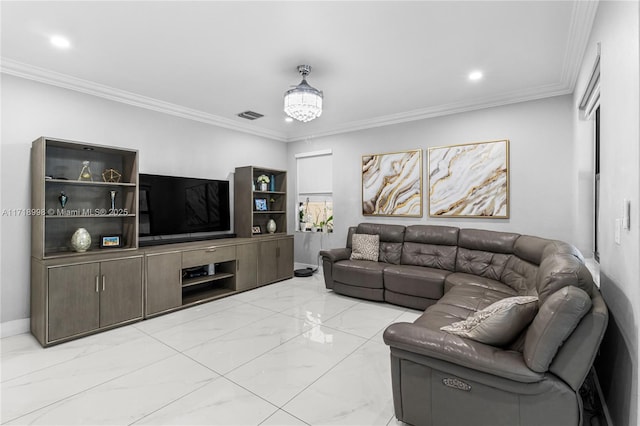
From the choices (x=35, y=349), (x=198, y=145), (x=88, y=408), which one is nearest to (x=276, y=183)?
(x=198, y=145)

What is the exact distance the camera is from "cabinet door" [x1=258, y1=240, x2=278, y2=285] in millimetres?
4938

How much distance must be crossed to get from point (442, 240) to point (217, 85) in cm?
349

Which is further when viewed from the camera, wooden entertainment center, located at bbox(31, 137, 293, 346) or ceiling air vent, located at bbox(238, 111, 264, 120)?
ceiling air vent, located at bbox(238, 111, 264, 120)

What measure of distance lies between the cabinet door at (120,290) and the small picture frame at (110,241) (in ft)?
1.20

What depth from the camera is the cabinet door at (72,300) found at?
291 centimetres

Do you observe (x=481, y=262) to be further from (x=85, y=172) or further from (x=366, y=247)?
(x=85, y=172)

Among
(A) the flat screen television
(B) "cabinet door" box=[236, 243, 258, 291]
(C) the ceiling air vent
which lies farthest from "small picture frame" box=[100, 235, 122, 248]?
(C) the ceiling air vent

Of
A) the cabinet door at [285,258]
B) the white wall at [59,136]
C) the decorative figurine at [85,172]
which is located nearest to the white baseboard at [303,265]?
the cabinet door at [285,258]

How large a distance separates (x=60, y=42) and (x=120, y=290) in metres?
2.40

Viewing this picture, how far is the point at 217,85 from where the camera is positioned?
12.1ft

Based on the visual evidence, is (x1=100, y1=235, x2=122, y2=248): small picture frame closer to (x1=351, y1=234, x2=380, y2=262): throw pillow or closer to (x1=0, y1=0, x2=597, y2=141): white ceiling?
(x1=0, y1=0, x2=597, y2=141): white ceiling

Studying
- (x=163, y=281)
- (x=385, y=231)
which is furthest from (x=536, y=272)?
(x=163, y=281)

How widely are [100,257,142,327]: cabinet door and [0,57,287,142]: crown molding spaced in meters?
2.01

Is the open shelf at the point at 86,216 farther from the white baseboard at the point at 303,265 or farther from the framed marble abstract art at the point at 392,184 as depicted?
the framed marble abstract art at the point at 392,184
